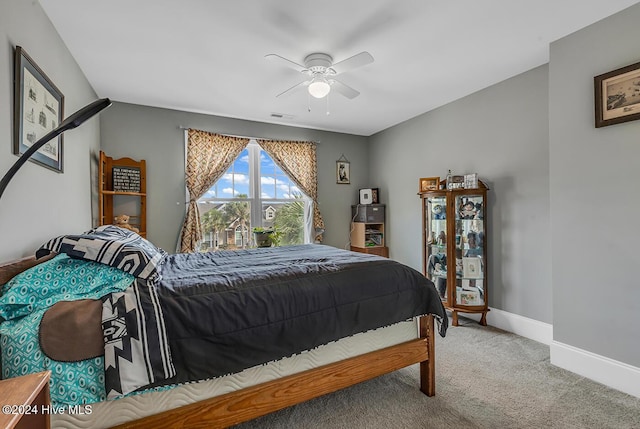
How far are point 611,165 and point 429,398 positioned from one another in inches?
81.1

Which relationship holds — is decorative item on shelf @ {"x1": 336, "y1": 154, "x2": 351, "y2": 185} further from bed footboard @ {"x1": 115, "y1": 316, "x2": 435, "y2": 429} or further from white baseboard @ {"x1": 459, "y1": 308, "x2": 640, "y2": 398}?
bed footboard @ {"x1": 115, "y1": 316, "x2": 435, "y2": 429}

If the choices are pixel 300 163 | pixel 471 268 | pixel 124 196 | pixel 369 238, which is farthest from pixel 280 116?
pixel 471 268

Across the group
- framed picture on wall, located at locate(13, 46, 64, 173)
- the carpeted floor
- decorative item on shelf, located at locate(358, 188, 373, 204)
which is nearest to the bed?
the carpeted floor

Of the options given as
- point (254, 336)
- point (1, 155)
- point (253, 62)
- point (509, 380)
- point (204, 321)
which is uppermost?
point (253, 62)

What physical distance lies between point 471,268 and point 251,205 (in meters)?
2.97

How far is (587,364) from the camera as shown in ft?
6.93

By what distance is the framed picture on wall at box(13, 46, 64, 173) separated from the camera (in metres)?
1.55

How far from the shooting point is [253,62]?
100 inches

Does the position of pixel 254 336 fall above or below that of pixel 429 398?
above

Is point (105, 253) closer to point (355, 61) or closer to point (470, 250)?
point (355, 61)

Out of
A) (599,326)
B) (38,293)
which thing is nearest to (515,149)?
(599,326)

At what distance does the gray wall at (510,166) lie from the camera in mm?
2721

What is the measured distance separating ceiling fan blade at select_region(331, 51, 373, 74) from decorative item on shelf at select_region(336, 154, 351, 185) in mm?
2504

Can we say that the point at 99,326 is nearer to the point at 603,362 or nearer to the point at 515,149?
the point at 603,362
